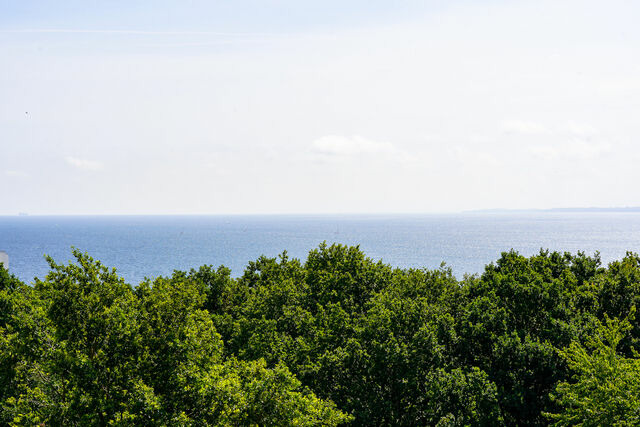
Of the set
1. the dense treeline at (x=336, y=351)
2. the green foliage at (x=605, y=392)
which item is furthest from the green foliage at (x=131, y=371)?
the green foliage at (x=605, y=392)

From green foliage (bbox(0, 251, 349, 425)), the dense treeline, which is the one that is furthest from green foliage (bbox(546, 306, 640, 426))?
green foliage (bbox(0, 251, 349, 425))

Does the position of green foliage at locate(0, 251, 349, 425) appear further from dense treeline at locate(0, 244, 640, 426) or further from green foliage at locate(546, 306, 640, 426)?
green foliage at locate(546, 306, 640, 426)

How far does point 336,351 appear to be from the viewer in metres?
27.2

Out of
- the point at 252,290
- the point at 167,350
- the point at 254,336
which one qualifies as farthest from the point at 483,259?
the point at 167,350

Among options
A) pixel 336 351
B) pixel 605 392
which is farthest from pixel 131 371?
pixel 605 392

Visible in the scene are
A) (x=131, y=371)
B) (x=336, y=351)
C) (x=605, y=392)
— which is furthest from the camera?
(x=336, y=351)

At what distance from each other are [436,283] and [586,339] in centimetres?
1168

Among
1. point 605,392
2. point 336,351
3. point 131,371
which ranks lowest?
point 336,351

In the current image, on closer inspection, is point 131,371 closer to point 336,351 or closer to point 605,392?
point 336,351

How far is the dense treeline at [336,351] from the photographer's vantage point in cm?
1816

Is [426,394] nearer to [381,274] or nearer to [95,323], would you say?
[381,274]

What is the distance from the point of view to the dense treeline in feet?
59.6

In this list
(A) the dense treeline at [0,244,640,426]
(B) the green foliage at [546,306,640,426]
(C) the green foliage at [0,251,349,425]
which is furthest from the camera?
(B) the green foliage at [546,306,640,426]

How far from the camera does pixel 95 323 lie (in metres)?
18.1
